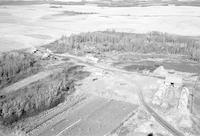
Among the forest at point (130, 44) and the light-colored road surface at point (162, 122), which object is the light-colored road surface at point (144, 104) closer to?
the light-colored road surface at point (162, 122)

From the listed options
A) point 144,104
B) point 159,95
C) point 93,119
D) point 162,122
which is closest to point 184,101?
point 159,95

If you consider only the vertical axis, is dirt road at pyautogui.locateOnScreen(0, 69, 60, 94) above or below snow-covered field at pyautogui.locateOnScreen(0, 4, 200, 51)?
below

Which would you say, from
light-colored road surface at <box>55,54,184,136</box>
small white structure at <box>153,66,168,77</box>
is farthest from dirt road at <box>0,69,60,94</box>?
small white structure at <box>153,66,168,77</box>

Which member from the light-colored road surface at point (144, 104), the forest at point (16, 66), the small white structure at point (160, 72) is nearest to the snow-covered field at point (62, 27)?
the forest at point (16, 66)

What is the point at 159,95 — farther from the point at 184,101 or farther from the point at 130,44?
the point at 130,44

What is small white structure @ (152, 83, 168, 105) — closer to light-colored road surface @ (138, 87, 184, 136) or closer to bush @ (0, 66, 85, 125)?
light-colored road surface @ (138, 87, 184, 136)
